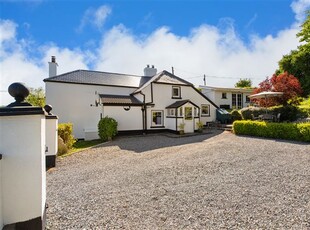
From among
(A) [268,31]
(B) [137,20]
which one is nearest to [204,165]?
(B) [137,20]

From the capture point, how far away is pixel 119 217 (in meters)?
3.48

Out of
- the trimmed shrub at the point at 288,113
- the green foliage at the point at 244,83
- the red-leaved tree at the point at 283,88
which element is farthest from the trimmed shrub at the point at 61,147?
the green foliage at the point at 244,83

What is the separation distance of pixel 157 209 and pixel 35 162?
94.5 inches

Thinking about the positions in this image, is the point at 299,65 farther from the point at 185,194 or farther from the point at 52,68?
the point at 52,68

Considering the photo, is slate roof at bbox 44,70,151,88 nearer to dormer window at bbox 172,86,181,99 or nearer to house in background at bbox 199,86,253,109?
dormer window at bbox 172,86,181,99

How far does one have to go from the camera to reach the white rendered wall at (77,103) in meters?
18.0

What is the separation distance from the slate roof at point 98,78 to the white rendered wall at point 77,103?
1.60ft

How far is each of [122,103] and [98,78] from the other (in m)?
5.95

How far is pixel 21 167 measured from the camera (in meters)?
2.65

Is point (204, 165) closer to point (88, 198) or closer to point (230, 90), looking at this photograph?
point (88, 198)

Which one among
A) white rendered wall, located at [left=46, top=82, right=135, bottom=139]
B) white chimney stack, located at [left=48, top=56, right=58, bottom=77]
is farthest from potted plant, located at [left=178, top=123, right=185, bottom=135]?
white chimney stack, located at [left=48, top=56, right=58, bottom=77]

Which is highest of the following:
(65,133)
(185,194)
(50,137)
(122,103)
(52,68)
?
(52,68)

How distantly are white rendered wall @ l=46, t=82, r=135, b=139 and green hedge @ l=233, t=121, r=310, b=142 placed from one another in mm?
12699

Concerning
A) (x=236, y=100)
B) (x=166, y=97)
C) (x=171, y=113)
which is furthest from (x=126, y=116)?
(x=236, y=100)
